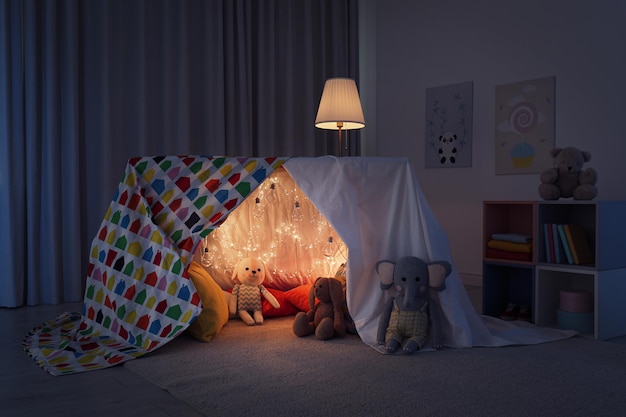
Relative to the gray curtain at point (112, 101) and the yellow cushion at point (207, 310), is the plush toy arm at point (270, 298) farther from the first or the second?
the gray curtain at point (112, 101)

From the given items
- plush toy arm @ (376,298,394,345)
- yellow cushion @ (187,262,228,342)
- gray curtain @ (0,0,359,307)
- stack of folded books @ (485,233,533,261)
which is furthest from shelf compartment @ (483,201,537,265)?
gray curtain @ (0,0,359,307)

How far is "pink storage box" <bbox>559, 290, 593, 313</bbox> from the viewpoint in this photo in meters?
3.02

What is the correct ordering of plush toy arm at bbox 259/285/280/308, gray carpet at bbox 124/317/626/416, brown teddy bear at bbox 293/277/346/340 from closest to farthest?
1. gray carpet at bbox 124/317/626/416
2. brown teddy bear at bbox 293/277/346/340
3. plush toy arm at bbox 259/285/280/308

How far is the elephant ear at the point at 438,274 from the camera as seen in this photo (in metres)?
2.66

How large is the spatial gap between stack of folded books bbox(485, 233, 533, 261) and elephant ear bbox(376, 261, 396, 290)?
0.83m

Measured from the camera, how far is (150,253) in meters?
2.79

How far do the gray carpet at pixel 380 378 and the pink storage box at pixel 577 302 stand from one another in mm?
239

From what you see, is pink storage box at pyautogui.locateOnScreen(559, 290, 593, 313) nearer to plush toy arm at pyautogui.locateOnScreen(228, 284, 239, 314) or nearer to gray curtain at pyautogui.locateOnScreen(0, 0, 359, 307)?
plush toy arm at pyautogui.locateOnScreen(228, 284, 239, 314)

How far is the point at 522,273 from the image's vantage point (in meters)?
3.46

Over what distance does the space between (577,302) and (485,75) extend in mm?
2009

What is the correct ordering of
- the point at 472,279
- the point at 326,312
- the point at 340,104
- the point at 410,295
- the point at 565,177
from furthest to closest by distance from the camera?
the point at 472,279 < the point at 340,104 < the point at 565,177 < the point at 326,312 < the point at 410,295

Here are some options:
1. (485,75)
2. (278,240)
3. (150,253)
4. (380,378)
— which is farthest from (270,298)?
(485,75)

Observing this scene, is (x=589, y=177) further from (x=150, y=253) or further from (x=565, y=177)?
(x=150, y=253)

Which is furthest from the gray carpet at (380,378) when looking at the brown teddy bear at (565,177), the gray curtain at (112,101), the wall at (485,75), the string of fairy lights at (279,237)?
the wall at (485,75)
